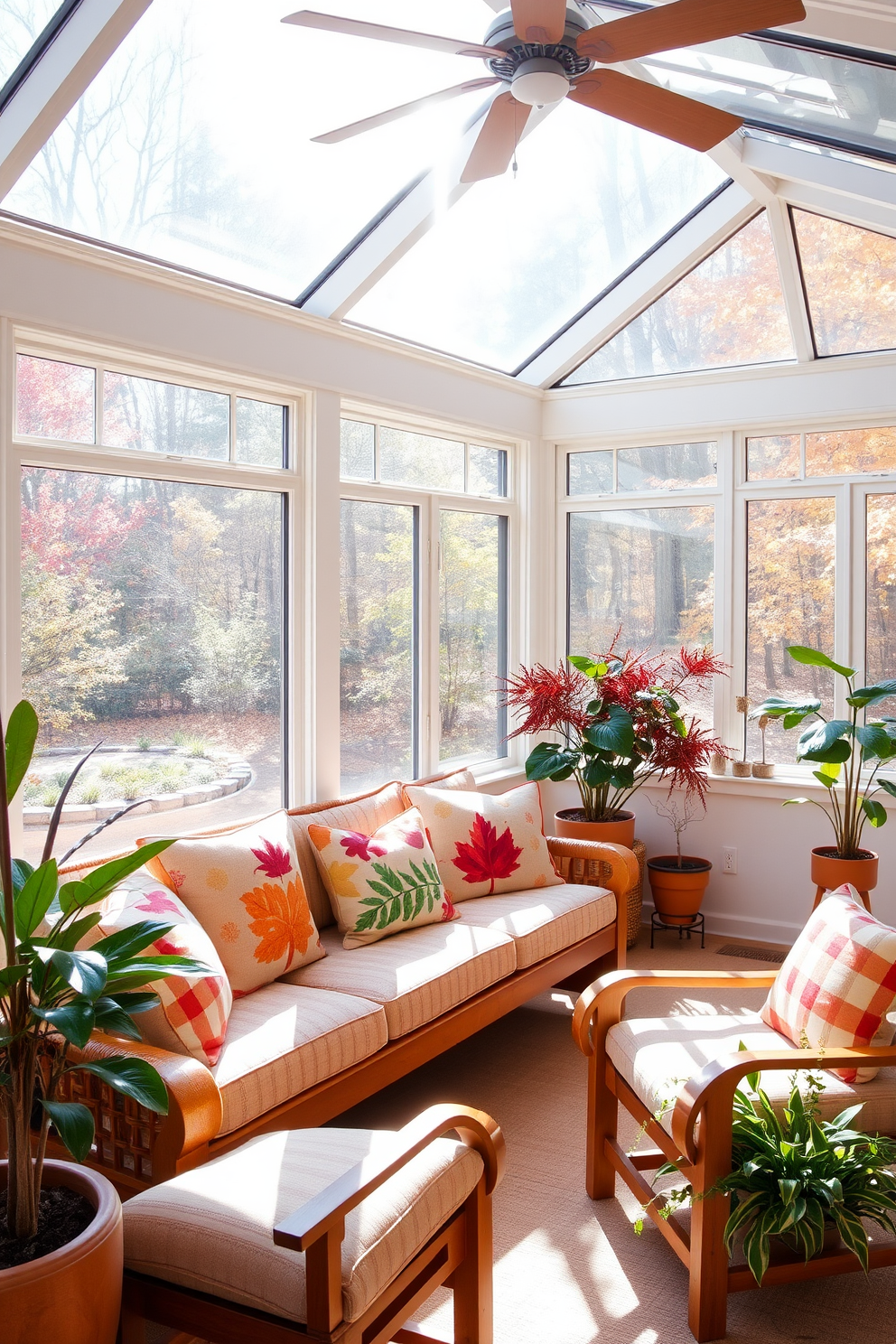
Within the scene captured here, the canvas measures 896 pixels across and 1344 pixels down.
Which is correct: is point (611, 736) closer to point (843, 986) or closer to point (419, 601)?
point (419, 601)

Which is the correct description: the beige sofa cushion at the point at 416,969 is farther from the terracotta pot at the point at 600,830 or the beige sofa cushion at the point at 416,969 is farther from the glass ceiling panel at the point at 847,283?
the glass ceiling panel at the point at 847,283

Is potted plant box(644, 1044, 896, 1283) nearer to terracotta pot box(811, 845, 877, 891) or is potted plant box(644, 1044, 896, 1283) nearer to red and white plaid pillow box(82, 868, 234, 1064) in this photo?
red and white plaid pillow box(82, 868, 234, 1064)

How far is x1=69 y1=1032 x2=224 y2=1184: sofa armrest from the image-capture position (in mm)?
2229

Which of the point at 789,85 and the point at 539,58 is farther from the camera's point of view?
the point at 789,85

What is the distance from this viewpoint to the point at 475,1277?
2141 mm

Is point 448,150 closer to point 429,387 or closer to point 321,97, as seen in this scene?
point 321,97

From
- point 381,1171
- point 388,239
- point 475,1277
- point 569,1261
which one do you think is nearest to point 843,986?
point 569,1261

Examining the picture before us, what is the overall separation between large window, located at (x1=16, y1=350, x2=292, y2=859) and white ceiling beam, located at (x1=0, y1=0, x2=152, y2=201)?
0.56 metres

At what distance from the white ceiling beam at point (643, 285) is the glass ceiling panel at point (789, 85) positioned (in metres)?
0.84

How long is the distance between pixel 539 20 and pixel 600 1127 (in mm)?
2548

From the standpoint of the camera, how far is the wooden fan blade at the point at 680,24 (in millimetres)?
1942

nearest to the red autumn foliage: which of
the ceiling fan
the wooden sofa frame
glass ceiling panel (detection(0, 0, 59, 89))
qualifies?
the wooden sofa frame

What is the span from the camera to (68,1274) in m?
1.57

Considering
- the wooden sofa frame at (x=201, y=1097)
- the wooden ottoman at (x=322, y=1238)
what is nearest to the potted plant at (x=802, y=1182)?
the wooden ottoman at (x=322, y=1238)
